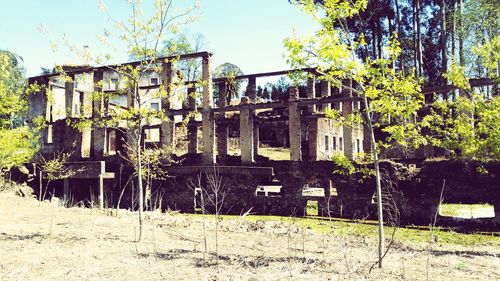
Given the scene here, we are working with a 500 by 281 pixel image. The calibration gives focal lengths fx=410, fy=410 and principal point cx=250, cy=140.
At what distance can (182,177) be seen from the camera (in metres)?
18.4

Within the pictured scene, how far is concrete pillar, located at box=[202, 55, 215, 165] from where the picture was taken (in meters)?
18.5

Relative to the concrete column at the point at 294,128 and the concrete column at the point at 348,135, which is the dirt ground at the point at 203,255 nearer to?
the concrete column at the point at 294,128

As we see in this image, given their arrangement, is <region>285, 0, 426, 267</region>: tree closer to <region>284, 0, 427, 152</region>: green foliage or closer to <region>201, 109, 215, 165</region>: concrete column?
<region>284, 0, 427, 152</region>: green foliage

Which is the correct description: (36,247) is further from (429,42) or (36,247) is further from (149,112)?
(429,42)

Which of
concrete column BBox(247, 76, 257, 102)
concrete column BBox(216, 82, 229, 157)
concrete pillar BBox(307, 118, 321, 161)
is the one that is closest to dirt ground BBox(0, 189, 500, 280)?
concrete pillar BBox(307, 118, 321, 161)

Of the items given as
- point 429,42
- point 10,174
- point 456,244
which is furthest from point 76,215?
point 429,42

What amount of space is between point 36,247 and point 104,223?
3.55 m

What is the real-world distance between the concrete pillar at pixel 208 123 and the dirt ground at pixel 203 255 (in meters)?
6.55

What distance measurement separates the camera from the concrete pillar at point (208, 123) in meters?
18.5

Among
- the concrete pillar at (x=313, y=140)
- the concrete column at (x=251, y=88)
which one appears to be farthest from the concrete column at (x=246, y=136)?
the concrete column at (x=251, y=88)

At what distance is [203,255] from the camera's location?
26.2 ft

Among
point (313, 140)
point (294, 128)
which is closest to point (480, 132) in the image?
point (294, 128)

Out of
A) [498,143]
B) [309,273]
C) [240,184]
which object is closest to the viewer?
[309,273]

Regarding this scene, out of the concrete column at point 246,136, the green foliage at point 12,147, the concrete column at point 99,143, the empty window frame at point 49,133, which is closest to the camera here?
the green foliage at point 12,147
